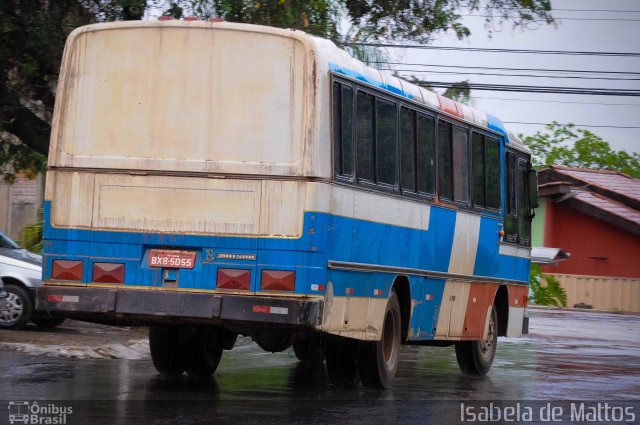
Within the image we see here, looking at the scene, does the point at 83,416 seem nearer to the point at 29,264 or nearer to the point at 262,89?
the point at 262,89

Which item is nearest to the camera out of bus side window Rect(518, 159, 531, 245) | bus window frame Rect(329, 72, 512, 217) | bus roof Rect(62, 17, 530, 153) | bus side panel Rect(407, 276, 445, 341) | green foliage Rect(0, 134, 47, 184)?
bus roof Rect(62, 17, 530, 153)

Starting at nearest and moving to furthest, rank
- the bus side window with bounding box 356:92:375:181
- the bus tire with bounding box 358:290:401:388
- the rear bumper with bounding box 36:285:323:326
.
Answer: the rear bumper with bounding box 36:285:323:326
the bus side window with bounding box 356:92:375:181
the bus tire with bounding box 358:290:401:388

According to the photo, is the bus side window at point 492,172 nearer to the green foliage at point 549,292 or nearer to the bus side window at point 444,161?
the bus side window at point 444,161

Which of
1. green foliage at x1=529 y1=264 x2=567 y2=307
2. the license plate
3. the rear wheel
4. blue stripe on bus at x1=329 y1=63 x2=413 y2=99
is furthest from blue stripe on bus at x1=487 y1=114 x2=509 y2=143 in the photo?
green foliage at x1=529 y1=264 x2=567 y2=307

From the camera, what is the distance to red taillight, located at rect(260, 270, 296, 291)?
1059 cm

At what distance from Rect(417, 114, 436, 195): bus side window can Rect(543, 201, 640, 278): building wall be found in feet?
101

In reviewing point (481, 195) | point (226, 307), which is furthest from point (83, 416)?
point (481, 195)

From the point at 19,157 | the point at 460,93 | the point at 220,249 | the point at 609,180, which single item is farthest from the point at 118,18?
the point at 609,180

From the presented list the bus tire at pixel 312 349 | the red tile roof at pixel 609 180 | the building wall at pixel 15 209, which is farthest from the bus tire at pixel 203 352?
the red tile roof at pixel 609 180

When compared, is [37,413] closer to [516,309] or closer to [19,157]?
[516,309]

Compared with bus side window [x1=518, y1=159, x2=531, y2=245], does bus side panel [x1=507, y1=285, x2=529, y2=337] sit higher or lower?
lower

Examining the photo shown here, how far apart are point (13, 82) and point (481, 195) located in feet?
23.6

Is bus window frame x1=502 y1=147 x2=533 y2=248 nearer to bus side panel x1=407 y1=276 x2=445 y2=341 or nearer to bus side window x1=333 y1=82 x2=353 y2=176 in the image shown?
bus side panel x1=407 y1=276 x2=445 y2=341

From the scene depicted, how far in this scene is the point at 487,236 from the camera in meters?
15.8
